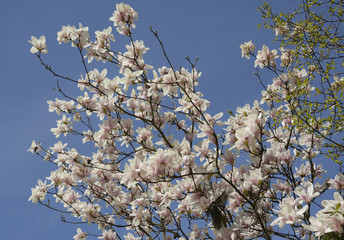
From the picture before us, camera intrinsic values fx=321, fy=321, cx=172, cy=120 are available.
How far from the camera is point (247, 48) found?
13.1 feet

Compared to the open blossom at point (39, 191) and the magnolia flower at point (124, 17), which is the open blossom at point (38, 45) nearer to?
the magnolia flower at point (124, 17)

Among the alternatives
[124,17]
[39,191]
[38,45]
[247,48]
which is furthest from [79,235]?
[247,48]

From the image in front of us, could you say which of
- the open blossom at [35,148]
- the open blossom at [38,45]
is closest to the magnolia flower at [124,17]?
the open blossom at [38,45]

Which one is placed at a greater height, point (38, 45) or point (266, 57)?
point (38, 45)

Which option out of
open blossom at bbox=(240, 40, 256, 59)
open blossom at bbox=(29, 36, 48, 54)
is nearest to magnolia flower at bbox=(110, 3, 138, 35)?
open blossom at bbox=(29, 36, 48, 54)

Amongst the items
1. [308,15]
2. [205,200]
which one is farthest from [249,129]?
[308,15]

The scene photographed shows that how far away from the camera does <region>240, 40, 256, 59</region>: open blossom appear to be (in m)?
3.96

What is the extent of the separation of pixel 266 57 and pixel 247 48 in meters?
0.45

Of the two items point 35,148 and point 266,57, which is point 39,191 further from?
point 266,57

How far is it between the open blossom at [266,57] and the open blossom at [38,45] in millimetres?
2399

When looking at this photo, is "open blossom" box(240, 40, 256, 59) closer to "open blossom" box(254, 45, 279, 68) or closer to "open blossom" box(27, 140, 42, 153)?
"open blossom" box(254, 45, 279, 68)

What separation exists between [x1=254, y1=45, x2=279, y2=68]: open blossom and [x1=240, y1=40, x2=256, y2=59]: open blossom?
0.36 meters

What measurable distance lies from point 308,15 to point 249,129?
3068 mm

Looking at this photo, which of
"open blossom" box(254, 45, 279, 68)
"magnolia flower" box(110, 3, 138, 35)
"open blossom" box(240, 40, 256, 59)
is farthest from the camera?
"open blossom" box(240, 40, 256, 59)
